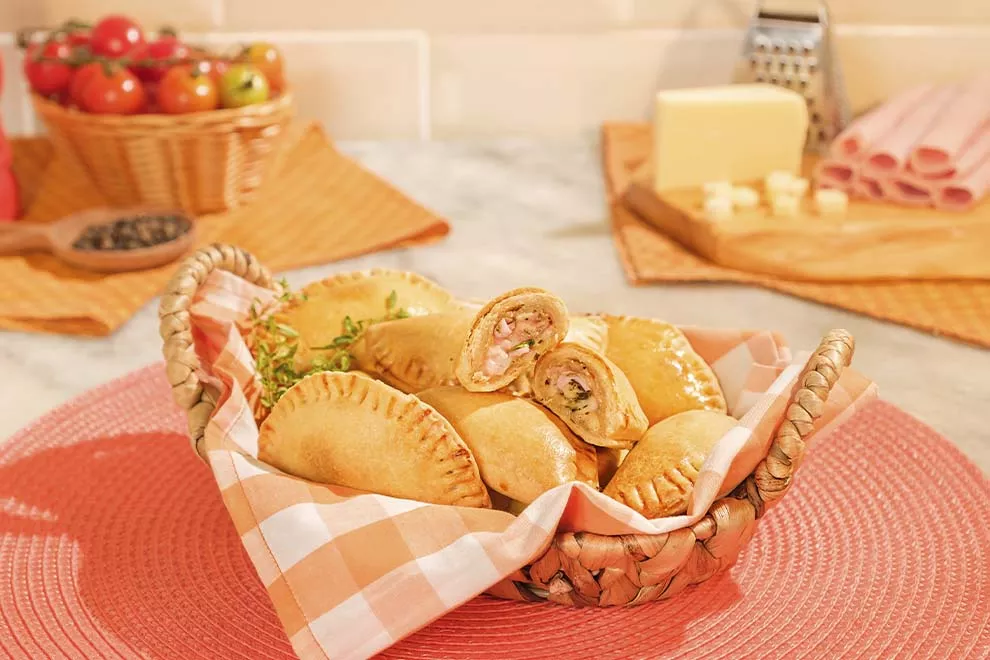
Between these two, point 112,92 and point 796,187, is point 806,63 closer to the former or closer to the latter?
point 796,187

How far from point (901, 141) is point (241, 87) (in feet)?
3.01

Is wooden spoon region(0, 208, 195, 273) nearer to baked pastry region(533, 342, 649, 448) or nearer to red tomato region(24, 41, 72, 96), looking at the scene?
red tomato region(24, 41, 72, 96)

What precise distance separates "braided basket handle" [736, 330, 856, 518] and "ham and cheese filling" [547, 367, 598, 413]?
12 cm

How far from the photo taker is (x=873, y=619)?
74cm

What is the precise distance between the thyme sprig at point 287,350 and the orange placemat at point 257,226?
43cm

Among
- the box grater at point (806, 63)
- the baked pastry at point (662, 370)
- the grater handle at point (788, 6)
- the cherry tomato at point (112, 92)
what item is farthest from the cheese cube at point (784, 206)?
the cherry tomato at point (112, 92)

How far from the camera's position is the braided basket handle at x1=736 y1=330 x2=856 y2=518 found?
2.30 feet

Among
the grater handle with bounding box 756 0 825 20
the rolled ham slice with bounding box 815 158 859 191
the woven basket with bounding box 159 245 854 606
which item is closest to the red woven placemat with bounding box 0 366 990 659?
the woven basket with bounding box 159 245 854 606

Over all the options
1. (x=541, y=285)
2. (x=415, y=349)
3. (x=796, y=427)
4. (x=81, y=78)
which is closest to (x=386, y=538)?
(x=415, y=349)

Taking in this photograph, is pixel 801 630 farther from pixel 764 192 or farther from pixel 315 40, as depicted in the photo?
pixel 315 40

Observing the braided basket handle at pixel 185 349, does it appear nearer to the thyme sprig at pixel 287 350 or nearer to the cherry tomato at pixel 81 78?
the thyme sprig at pixel 287 350

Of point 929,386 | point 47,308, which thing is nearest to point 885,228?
point 929,386

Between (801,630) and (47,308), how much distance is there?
3.08 feet

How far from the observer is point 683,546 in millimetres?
681
